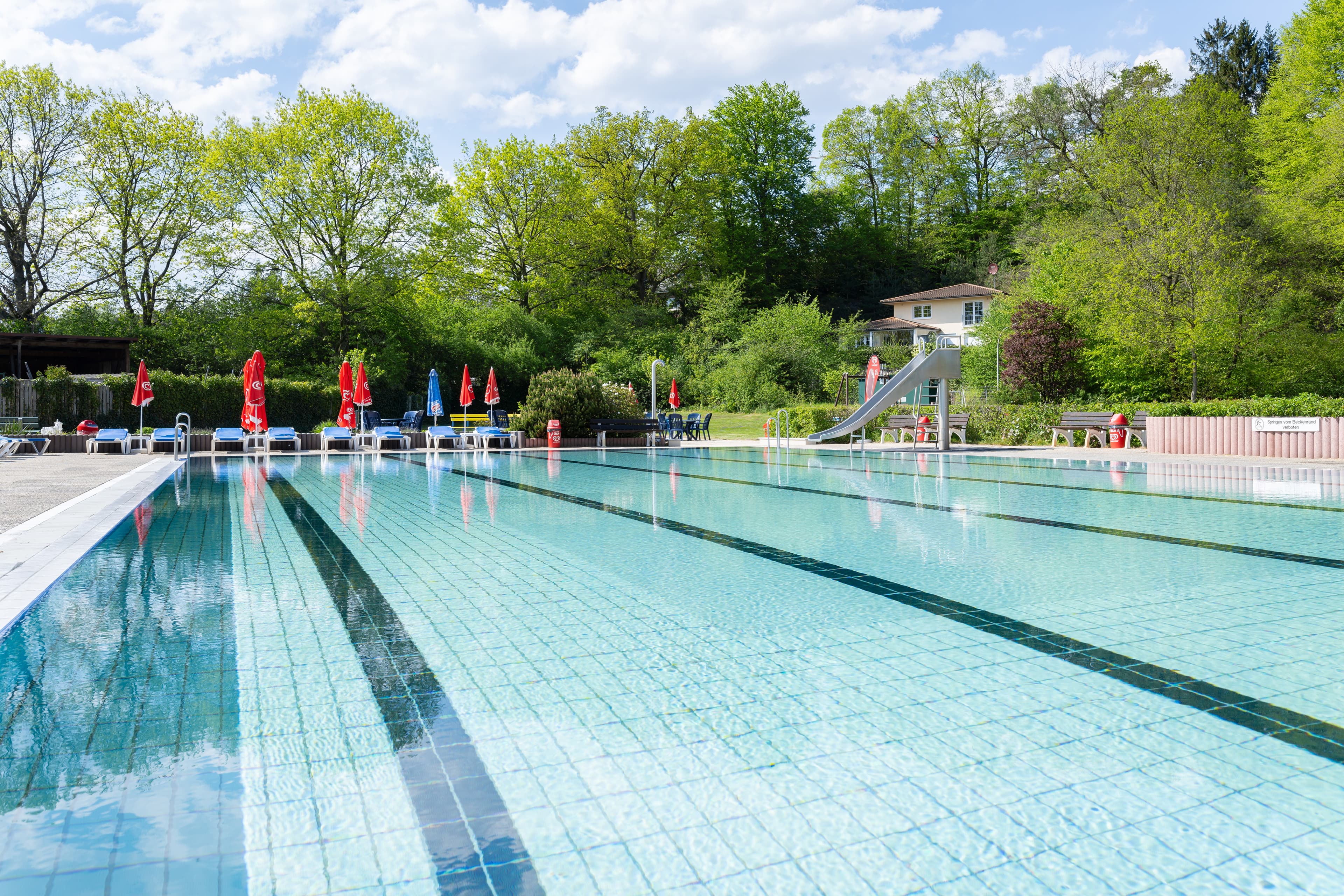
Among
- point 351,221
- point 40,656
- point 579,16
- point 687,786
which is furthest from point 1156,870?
point 351,221

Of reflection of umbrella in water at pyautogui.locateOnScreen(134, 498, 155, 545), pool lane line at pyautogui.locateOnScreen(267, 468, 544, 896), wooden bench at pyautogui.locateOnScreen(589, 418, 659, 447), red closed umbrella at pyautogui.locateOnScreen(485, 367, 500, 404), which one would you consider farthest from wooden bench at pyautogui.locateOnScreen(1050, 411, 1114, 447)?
pool lane line at pyautogui.locateOnScreen(267, 468, 544, 896)

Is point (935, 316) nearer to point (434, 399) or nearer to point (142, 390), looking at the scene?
point (434, 399)

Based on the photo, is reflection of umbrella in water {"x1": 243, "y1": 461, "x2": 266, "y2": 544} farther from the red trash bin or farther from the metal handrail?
the red trash bin

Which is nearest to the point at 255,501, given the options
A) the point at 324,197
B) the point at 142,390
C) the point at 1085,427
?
the point at 142,390

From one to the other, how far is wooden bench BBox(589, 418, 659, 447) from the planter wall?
11.6 m

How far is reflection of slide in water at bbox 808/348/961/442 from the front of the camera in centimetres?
1923

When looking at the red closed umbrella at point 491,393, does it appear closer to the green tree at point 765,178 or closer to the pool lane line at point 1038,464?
the pool lane line at point 1038,464

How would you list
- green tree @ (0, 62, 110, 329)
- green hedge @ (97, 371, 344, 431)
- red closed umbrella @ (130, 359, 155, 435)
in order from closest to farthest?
red closed umbrella @ (130, 359, 155, 435) → green hedge @ (97, 371, 344, 431) → green tree @ (0, 62, 110, 329)

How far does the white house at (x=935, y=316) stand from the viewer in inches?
1841

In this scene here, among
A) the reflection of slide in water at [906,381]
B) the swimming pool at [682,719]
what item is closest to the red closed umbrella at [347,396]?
the reflection of slide in water at [906,381]

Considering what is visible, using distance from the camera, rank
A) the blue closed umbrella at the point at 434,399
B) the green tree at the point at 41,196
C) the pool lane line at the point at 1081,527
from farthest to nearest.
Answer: the green tree at the point at 41,196, the blue closed umbrella at the point at 434,399, the pool lane line at the point at 1081,527

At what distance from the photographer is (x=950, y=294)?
155ft

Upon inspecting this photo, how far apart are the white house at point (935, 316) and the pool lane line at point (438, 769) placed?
4397 cm

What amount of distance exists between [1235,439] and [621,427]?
1354cm
